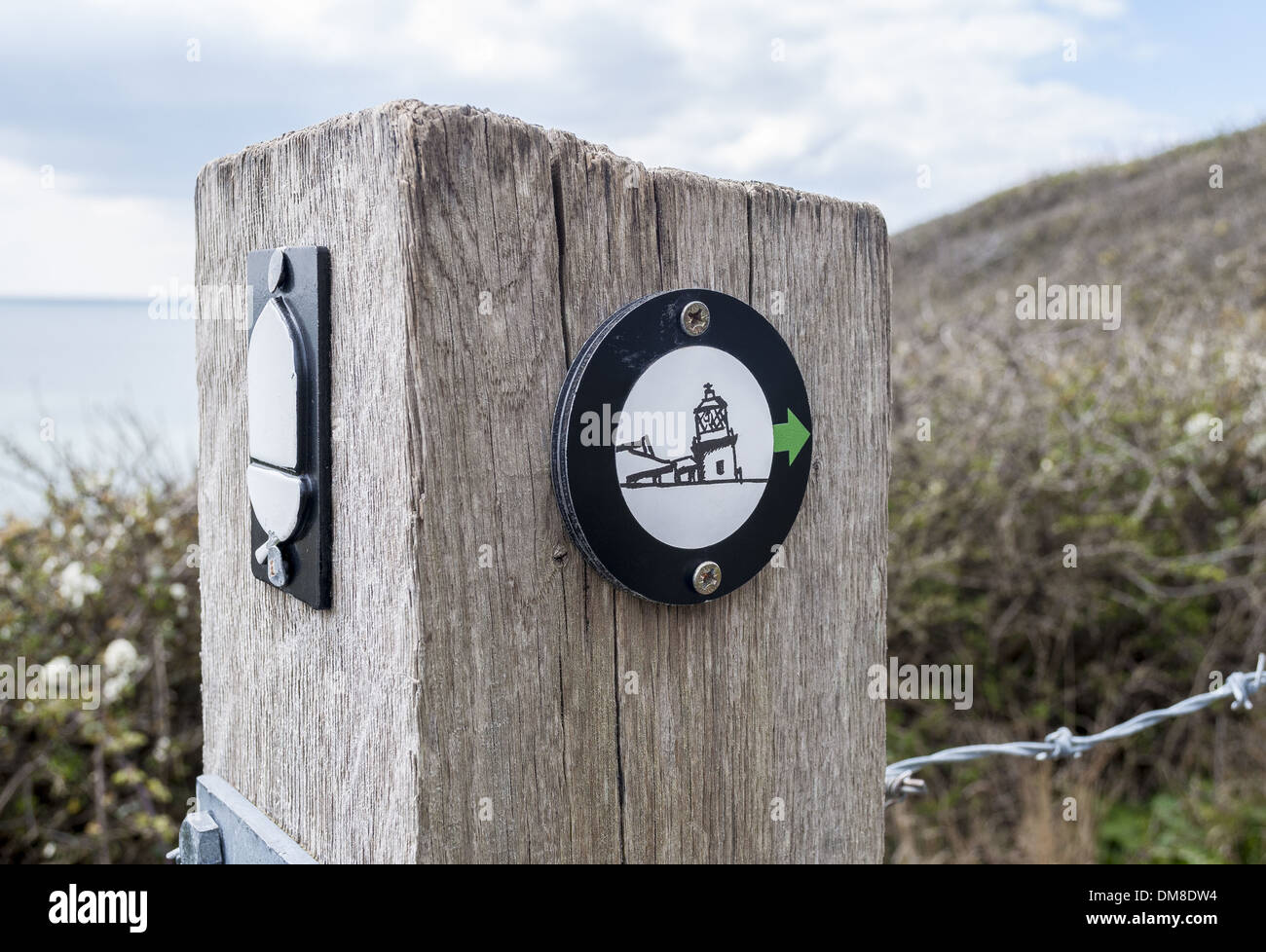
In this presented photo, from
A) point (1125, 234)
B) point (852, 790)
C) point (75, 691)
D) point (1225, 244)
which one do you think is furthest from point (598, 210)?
point (1125, 234)

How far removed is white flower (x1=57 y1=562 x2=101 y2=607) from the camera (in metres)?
3.12

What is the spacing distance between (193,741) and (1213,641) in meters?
4.11

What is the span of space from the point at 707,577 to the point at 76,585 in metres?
2.89

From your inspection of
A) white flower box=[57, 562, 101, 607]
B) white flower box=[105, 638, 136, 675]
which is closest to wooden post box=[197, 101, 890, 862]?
white flower box=[105, 638, 136, 675]

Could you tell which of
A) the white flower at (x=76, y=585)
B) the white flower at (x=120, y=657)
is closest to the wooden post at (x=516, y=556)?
the white flower at (x=120, y=657)

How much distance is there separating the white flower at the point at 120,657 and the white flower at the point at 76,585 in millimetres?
216

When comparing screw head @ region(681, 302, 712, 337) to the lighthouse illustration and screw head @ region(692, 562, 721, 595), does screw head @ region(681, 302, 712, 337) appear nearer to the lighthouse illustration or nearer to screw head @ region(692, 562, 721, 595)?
the lighthouse illustration

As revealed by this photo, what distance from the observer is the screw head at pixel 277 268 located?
0.98 m

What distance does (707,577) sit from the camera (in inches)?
37.8

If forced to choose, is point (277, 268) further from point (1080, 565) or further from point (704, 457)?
point (1080, 565)

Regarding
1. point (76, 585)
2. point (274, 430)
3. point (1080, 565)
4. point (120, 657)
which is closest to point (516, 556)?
point (274, 430)
